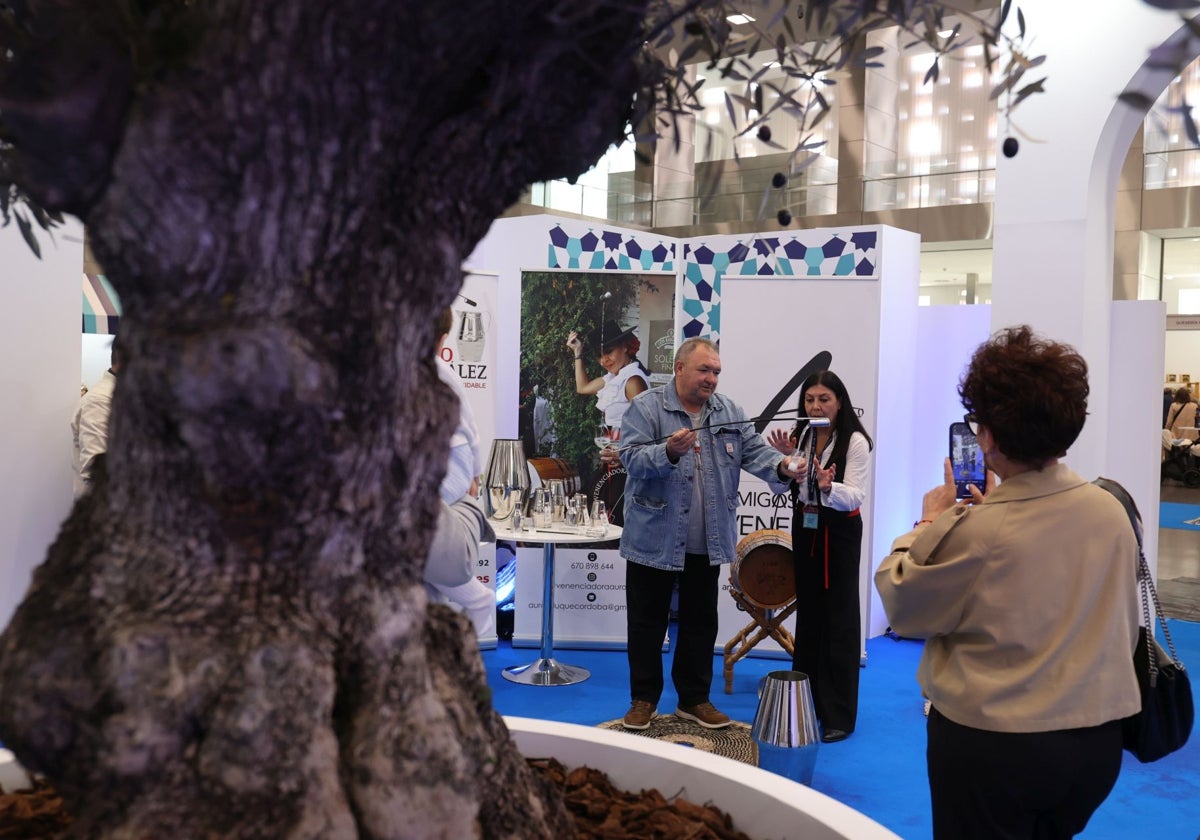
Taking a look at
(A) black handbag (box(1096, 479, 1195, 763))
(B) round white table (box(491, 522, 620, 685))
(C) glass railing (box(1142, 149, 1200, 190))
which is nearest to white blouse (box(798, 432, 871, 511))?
(B) round white table (box(491, 522, 620, 685))

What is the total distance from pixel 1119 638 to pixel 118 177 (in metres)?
2.17

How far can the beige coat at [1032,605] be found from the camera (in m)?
2.18

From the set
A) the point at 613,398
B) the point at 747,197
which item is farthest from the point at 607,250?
the point at 747,197

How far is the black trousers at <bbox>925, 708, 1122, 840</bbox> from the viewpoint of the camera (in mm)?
2164

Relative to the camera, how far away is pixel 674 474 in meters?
4.85

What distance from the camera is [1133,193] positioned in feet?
46.9

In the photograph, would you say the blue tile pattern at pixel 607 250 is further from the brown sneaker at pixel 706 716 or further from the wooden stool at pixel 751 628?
the brown sneaker at pixel 706 716

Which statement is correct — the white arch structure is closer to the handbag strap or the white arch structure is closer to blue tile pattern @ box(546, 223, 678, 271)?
blue tile pattern @ box(546, 223, 678, 271)

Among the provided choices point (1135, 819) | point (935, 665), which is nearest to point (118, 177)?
point (935, 665)

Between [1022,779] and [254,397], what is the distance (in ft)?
6.35

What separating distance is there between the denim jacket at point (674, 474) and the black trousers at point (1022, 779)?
102 inches

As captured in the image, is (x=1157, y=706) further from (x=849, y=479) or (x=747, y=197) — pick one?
(x=747, y=197)

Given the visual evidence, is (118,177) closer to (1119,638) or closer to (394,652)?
(394,652)

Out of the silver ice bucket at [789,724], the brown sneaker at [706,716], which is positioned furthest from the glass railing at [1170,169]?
the silver ice bucket at [789,724]
